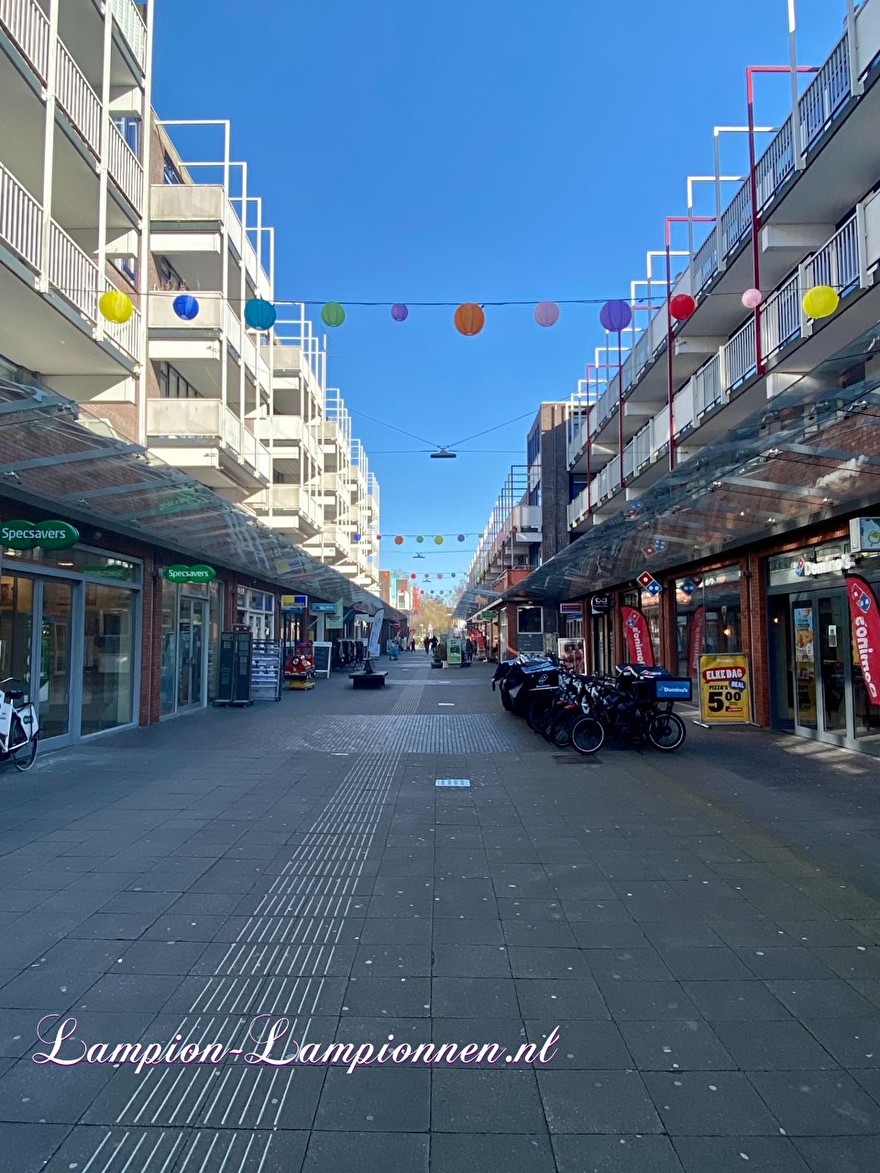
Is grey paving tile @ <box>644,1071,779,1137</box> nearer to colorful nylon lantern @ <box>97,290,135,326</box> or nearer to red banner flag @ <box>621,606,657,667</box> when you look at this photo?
colorful nylon lantern @ <box>97,290,135,326</box>

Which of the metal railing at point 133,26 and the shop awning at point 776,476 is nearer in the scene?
the shop awning at point 776,476

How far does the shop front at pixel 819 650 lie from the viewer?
412 inches

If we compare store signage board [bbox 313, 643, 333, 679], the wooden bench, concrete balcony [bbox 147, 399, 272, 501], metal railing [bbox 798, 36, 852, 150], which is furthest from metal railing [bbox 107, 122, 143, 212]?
store signage board [bbox 313, 643, 333, 679]

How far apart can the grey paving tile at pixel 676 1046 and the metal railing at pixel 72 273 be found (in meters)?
11.1

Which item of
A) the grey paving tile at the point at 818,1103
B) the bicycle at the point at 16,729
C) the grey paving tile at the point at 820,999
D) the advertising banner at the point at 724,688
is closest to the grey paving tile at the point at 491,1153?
the grey paving tile at the point at 818,1103

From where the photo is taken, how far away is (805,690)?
39.8 ft

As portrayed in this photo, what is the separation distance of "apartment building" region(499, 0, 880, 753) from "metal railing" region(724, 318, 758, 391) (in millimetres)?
41

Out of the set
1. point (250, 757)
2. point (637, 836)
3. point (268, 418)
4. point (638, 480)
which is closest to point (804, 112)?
point (638, 480)

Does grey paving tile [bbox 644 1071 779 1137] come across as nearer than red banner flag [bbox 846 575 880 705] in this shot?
Yes

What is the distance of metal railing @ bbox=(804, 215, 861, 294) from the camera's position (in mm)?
10953

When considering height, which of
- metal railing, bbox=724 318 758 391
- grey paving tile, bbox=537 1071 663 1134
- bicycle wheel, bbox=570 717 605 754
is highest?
metal railing, bbox=724 318 758 391

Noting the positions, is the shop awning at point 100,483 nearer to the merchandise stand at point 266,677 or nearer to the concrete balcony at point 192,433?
the concrete balcony at point 192,433

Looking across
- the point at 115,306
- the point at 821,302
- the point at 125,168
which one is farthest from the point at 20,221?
the point at 821,302

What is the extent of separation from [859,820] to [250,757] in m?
7.32
